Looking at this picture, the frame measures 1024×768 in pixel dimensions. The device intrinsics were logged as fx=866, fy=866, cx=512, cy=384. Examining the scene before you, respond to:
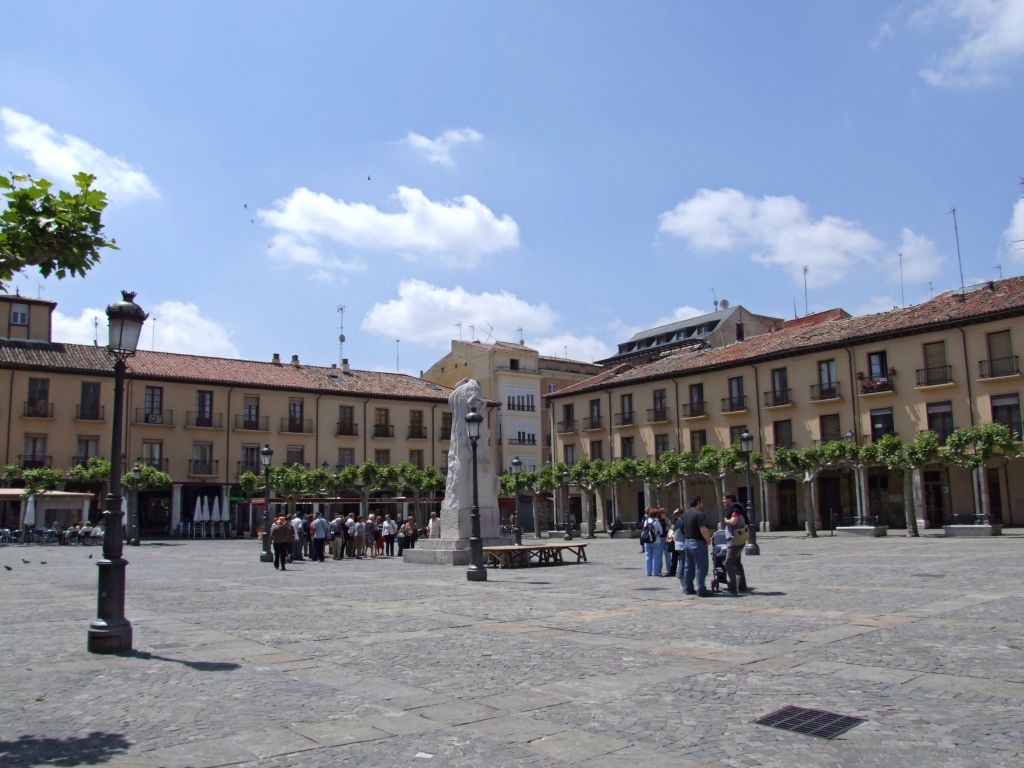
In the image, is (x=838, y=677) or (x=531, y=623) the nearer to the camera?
(x=838, y=677)

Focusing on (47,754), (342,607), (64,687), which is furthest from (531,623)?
(47,754)

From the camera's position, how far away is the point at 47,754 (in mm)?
5207

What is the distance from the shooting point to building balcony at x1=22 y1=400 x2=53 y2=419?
45.2 metres

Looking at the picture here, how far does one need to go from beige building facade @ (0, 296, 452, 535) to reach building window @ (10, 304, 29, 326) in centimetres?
6

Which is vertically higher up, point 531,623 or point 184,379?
point 184,379

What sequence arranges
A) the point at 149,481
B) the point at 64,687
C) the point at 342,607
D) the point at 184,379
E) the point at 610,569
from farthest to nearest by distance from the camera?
the point at 184,379 < the point at 149,481 < the point at 610,569 < the point at 342,607 < the point at 64,687

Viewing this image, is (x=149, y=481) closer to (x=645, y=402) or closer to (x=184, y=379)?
(x=184, y=379)

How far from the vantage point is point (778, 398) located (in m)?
45.9

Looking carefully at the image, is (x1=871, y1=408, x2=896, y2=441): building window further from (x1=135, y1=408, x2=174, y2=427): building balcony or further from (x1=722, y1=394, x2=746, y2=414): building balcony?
(x1=135, y1=408, x2=174, y2=427): building balcony

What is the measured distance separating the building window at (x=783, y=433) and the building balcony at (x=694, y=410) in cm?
443

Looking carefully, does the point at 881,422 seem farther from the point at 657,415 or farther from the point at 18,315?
the point at 18,315

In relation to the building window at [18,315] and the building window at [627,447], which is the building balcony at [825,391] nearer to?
the building window at [627,447]

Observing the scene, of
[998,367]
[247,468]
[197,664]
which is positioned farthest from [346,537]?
[998,367]

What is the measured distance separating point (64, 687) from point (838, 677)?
6.40 metres
